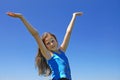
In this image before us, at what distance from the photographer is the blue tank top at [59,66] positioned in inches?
374

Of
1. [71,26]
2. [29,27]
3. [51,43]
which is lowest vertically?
[51,43]

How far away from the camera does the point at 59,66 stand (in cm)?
964

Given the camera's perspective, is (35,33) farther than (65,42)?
No

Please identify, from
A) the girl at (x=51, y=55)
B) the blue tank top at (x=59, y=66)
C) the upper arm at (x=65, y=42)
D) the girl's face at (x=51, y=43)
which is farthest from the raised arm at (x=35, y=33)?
the upper arm at (x=65, y=42)

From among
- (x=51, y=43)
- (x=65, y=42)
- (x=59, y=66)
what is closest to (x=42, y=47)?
(x=51, y=43)

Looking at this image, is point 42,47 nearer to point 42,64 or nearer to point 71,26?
point 42,64

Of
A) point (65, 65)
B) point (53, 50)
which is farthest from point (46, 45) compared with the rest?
point (65, 65)

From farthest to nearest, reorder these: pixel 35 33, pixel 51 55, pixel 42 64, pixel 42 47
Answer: pixel 42 64 < pixel 51 55 < pixel 42 47 < pixel 35 33

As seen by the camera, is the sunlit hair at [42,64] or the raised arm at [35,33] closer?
the raised arm at [35,33]

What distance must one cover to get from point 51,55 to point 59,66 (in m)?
0.48

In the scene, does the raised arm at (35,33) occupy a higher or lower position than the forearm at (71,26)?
lower

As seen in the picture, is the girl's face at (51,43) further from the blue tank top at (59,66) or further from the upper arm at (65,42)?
the upper arm at (65,42)

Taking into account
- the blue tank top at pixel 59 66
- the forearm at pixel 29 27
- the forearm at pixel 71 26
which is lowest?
the blue tank top at pixel 59 66

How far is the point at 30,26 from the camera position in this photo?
9398 mm
